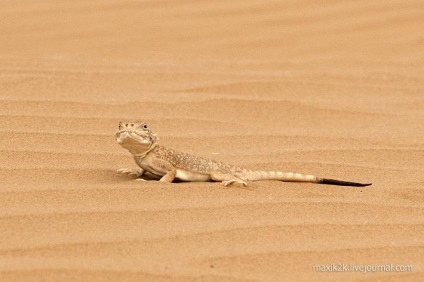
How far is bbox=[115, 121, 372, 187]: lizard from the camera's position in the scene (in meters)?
4.90

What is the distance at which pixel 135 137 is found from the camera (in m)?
4.91

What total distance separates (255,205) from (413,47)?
5.27 m

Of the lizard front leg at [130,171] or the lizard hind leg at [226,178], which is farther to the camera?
the lizard front leg at [130,171]

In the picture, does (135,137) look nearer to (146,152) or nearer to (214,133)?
(146,152)

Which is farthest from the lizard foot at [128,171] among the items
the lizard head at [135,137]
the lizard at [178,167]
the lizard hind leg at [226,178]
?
the lizard hind leg at [226,178]

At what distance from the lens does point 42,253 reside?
11.8ft

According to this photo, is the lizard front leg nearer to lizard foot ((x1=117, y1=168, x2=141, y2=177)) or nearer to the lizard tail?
lizard foot ((x1=117, y1=168, x2=141, y2=177))

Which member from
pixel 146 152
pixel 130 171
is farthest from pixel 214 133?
pixel 130 171

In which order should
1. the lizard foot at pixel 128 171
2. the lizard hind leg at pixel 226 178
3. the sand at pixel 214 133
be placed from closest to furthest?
the sand at pixel 214 133, the lizard hind leg at pixel 226 178, the lizard foot at pixel 128 171

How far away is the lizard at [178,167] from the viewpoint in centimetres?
490

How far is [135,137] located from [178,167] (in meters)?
0.28

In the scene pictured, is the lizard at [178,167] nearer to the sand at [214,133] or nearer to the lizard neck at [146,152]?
the lizard neck at [146,152]

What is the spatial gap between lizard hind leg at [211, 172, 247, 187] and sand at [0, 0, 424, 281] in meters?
0.08

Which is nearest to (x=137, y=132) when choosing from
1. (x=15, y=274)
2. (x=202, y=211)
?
(x=202, y=211)
